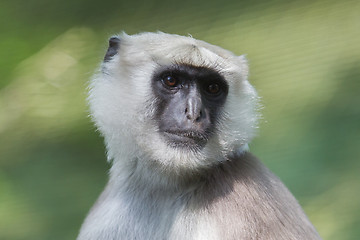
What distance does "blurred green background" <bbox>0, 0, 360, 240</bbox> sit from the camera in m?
7.32

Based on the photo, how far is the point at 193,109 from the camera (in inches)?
157

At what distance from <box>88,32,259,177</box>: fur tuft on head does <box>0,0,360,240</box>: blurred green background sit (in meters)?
3.00

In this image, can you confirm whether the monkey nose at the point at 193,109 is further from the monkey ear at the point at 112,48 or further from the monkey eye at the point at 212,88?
the monkey ear at the point at 112,48

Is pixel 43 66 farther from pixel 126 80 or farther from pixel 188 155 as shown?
pixel 188 155

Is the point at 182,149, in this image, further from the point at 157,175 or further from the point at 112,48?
the point at 112,48

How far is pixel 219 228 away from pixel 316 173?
3.59m

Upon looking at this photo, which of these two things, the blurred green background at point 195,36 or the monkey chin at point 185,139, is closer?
the monkey chin at point 185,139

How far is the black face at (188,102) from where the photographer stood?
4012 mm

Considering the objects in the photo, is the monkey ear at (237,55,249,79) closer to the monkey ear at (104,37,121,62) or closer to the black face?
the black face

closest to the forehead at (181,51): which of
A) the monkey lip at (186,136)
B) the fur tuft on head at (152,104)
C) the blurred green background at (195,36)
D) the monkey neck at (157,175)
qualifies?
the fur tuft on head at (152,104)

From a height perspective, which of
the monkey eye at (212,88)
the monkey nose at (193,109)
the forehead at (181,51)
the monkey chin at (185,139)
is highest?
the forehead at (181,51)

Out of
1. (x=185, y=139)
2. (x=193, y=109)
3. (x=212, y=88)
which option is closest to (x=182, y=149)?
(x=185, y=139)

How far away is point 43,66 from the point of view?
320 inches

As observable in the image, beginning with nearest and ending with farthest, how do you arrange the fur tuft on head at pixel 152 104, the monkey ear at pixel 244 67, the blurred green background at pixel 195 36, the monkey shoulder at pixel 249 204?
the monkey shoulder at pixel 249 204 → the fur tuft on head at pixel 152 104 → the monkey ear at pixel 244 67 → the blurred green background at pixel 195 36
